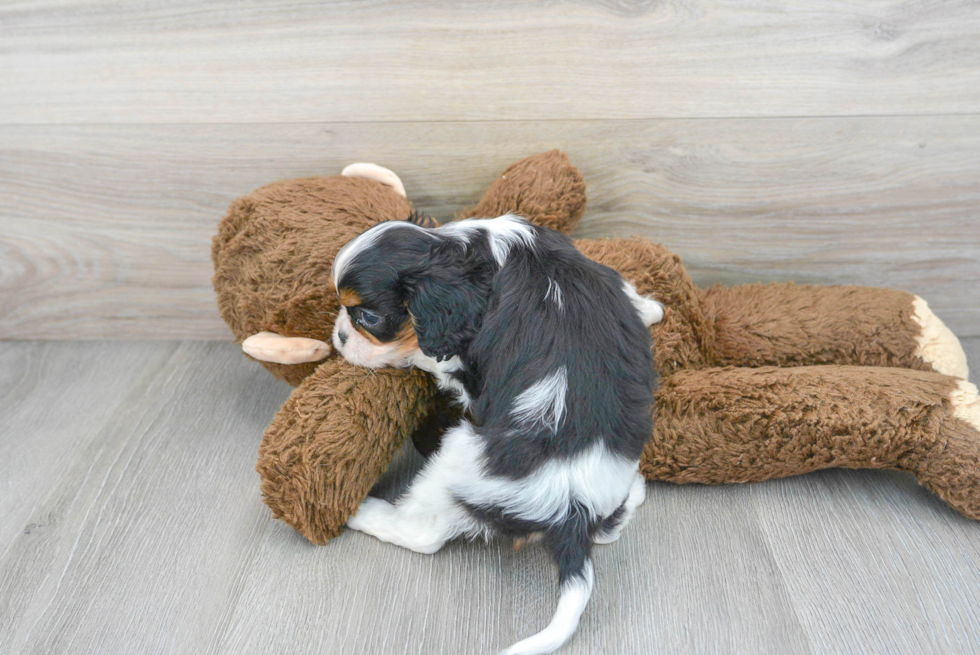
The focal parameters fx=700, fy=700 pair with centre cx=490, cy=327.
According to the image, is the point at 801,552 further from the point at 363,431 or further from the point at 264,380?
the point at 264,380

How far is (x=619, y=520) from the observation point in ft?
4.51

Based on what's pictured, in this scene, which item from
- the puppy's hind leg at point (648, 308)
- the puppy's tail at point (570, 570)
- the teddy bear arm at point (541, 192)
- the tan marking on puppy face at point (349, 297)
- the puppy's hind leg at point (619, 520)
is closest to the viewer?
the puppy's tail at point (570, 570)

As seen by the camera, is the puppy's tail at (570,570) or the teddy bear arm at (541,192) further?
the teddy bear arm at (541,192)

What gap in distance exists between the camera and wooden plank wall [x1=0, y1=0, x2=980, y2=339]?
1.66 metres

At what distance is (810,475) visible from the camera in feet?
5.17

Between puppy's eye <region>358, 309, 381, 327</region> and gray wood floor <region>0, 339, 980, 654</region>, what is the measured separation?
45 cm

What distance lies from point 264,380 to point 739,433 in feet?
4.12

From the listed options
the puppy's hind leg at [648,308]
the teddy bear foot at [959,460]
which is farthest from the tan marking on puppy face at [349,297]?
the teddy bear foot at [959,460]

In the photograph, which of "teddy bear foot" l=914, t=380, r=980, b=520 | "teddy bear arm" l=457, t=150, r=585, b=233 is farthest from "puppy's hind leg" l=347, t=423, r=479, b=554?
"teddy bear foot" l=914, t=380, r=980, b=520

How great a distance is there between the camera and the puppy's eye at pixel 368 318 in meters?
1.28

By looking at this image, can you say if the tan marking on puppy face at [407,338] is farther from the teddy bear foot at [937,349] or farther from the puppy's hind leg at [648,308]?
the teddy bear foot at [937,349]

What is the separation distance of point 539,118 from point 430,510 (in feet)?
3.26

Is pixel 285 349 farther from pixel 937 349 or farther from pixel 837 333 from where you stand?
pixel 937 349

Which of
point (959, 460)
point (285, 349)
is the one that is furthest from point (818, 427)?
point (285, 349)
